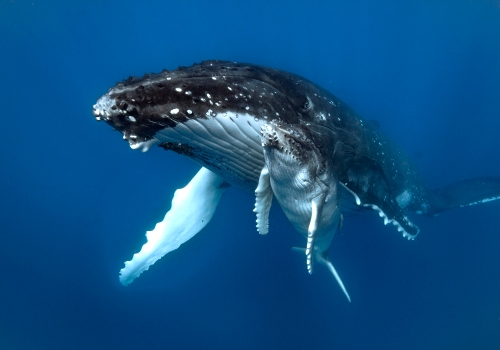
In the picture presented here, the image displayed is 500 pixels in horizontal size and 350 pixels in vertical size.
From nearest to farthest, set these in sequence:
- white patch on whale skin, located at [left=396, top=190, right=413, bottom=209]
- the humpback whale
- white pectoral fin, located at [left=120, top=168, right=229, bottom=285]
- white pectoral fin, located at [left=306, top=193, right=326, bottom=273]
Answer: the humpback whale
white pectoral fin, located at [left=306, top=193, right=326, bottom=273]
white pectoral fin, located at [left=120, top=168, right=229, bottom=285]
white patch on whale skin, located at [left=396, top=190, right=413, bottom=209]

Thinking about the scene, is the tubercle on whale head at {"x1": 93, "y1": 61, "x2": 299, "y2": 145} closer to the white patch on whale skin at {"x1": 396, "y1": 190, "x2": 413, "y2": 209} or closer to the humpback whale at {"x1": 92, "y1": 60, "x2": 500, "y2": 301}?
the humpback whale at {"x1": 92, "y1": 60, "x2": 500, "y2": 301}

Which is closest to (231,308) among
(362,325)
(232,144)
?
(362,325)

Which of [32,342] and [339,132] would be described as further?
[32,342]

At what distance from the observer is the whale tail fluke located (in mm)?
10836

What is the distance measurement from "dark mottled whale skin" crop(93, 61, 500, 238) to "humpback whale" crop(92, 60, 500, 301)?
1 centimetres

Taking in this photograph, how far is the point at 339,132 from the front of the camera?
5266 millimetres

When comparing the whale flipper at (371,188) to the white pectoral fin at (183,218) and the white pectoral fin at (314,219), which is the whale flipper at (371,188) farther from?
the white pectoral fin at (183,218)

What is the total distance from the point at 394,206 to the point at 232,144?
389cm

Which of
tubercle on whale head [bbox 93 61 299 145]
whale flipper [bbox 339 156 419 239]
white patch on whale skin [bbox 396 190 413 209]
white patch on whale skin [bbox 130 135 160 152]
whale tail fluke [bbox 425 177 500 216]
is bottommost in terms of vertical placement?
whale tail fluke [bbox 425 177 500 216]

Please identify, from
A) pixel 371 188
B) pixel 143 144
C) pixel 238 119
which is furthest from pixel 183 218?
pixel 238 119

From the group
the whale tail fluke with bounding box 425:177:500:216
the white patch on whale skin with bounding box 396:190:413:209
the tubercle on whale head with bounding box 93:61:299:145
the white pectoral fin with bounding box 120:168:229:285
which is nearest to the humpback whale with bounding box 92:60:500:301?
the tubercle on whale head with bounding box 93:61:299:145

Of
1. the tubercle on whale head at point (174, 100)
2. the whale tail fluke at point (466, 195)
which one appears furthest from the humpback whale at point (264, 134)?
the whale tail fluke at point (466, 195)

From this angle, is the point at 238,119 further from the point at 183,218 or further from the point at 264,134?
the point at 183,218

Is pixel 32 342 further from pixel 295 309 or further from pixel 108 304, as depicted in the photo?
pixel 295 309
